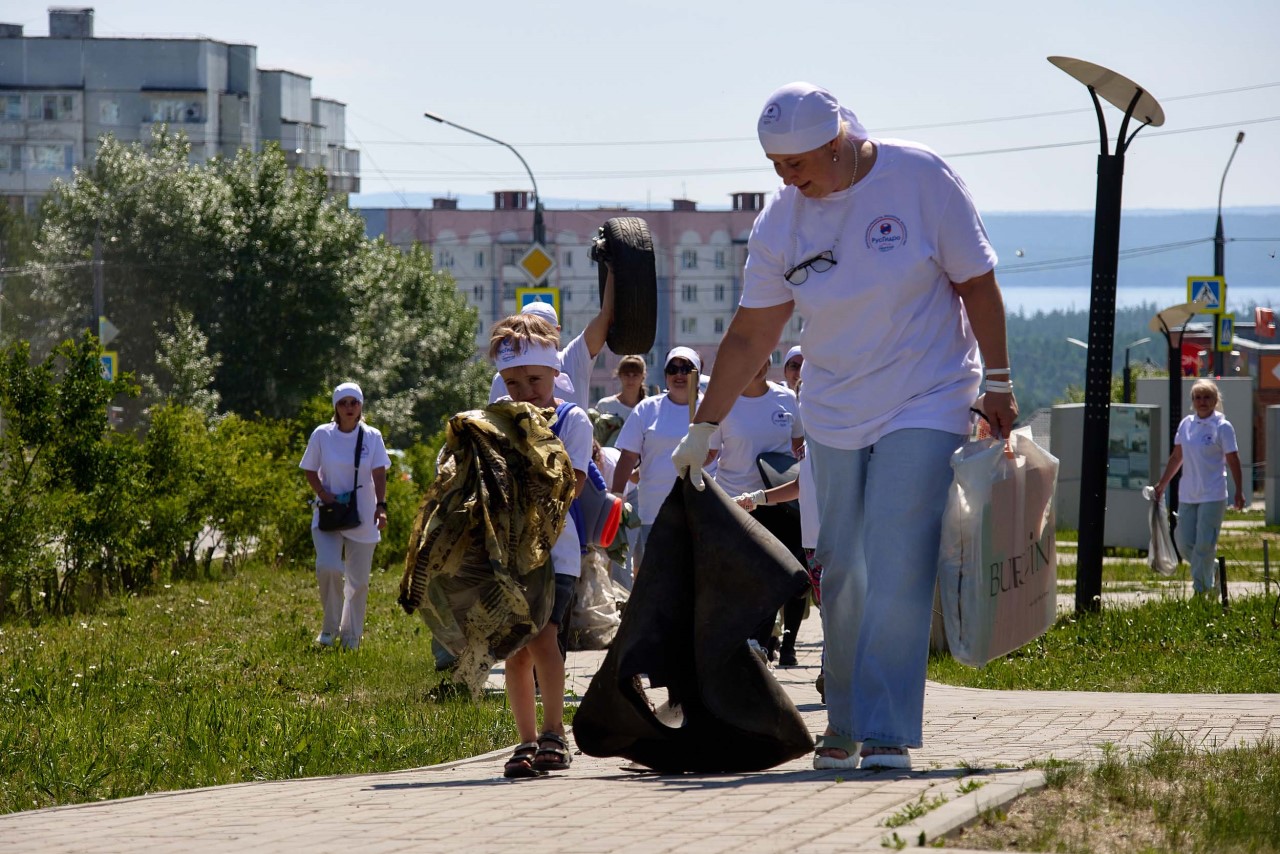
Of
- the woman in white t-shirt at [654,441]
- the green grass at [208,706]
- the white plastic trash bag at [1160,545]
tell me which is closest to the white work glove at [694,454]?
the green grass at [208,706]

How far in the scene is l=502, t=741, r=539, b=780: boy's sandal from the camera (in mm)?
6195

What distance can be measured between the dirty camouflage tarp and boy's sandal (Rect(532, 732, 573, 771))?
1.15ft

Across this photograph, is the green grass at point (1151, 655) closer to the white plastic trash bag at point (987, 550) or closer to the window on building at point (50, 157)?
the white plastic trash bag at point (987, 550)

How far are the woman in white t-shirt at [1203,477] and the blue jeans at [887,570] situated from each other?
32.1 ft

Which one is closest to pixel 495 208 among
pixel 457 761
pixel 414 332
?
pixel 414 332

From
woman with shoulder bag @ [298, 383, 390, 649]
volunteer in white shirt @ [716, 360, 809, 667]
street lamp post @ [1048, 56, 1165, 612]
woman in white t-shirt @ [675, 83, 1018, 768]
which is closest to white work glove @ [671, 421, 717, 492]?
woman in white t-shirt @ [675, 83, 1018, 768]

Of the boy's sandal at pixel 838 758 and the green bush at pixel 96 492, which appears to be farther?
the green bush at pixel 96 492

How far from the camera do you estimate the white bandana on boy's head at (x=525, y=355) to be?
21.4 ft

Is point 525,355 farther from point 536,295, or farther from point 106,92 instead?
point 106,92

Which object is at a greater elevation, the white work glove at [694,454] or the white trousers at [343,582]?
the white work glove at [694,454]

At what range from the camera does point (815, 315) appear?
5746 millimetres

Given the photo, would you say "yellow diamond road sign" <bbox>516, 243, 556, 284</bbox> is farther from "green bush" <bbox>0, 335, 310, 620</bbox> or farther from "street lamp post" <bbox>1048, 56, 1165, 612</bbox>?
"street lamp post" <bbox>1048, 56, 1165, 612</bbox>

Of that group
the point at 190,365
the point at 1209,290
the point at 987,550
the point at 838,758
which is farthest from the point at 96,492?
the point at 190,365

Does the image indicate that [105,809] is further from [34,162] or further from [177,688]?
[34,162]
